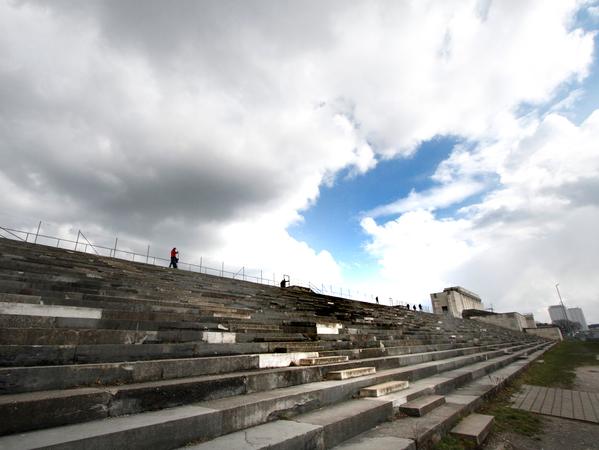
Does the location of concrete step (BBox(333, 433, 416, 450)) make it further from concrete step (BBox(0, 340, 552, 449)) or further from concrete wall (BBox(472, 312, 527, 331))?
concrete wall (BBox(472, 312, 527, 331))

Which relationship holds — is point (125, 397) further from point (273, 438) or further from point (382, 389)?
point (382, 389)

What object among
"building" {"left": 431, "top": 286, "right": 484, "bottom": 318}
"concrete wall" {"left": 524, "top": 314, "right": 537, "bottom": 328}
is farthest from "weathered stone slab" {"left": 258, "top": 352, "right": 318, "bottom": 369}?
"concrete wall" {"left": 524, "top": 314, "right": 537, "bottom": 328}

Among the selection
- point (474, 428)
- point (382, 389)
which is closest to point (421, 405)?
point (382, 389)

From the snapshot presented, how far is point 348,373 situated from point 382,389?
2.04ft

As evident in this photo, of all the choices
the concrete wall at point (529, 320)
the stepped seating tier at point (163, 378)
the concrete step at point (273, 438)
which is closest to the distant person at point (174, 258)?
the stepped seating tier at point (163, 378)

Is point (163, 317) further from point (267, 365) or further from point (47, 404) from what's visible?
point (47, 404)

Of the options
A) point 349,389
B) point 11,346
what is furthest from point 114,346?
point 349,389

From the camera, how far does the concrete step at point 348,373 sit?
4.88 metres

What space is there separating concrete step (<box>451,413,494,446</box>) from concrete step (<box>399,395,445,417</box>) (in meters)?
0.38

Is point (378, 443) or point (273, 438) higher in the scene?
point (273, 438)

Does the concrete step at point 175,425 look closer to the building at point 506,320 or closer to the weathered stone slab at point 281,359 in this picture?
the weathered stone slab at point 281,359

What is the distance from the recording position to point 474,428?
404cm

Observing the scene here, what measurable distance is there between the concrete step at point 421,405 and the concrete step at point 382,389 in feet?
1.14

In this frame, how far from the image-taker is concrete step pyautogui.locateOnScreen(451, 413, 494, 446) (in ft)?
12.3
